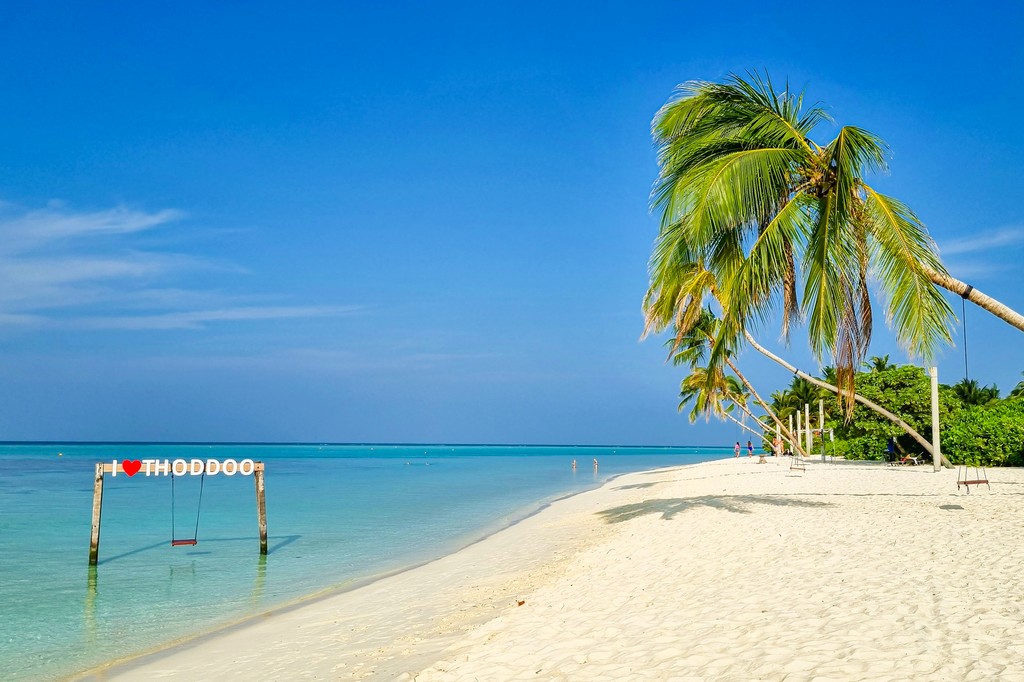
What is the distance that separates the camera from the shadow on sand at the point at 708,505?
554 inches

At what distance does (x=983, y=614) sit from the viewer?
217 inches

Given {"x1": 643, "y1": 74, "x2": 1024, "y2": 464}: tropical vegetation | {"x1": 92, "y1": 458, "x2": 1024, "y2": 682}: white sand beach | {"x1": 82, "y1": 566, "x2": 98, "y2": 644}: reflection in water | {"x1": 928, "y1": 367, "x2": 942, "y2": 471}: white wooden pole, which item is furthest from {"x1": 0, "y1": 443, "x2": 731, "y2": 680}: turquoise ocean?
{"x1": 928, "y1": 367, "x2": 942, "y2": 471}: white wooden pole

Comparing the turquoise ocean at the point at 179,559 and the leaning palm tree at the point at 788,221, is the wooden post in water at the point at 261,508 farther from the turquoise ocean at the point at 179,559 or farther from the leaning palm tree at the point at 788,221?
the leaning palm tree at the point at 788,221

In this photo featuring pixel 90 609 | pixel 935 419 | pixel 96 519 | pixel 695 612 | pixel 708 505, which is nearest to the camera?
pixel 695 612

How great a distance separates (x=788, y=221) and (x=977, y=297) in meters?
2.66

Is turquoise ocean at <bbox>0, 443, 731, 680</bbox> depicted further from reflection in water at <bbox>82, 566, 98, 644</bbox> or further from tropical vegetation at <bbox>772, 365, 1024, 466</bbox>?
tropical vegetation at <bbox>772, 365, 1024, 466</bbox>

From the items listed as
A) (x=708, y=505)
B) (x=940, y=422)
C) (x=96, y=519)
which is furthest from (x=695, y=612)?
(x=940, y=422)

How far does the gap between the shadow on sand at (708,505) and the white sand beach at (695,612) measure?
4.19 ft

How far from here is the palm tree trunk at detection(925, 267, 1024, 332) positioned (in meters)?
9.80

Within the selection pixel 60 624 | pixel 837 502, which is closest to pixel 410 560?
pixel 60 624

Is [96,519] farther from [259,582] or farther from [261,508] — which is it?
[259,582]

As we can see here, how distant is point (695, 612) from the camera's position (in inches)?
250

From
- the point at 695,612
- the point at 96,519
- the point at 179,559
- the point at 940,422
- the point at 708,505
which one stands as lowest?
the point at 179,559

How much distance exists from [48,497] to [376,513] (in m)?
16.8
